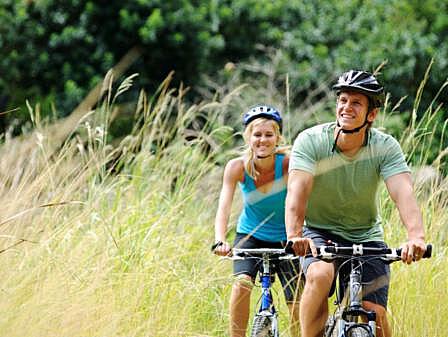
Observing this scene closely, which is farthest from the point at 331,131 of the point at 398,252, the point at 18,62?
the point at 18,62

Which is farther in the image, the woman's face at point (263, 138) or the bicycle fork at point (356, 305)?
the woman's face at point (263, 138)

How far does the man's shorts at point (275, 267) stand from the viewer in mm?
5992

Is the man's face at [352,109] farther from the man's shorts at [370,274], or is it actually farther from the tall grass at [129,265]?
the tall grass at [129,265]

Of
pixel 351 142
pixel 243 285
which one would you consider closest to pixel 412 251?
pixel 351 142

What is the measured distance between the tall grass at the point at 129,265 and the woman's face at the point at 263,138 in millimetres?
764

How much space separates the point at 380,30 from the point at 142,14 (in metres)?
3.48

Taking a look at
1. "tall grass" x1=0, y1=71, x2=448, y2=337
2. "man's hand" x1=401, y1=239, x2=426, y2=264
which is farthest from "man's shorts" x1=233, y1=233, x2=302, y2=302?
"man's hand" x1=401, y1=239, x2=426, y2=264

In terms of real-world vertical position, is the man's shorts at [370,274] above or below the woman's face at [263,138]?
below

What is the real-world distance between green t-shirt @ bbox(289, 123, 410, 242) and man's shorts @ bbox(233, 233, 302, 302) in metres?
0.64

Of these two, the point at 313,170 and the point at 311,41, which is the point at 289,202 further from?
the point at 311,41

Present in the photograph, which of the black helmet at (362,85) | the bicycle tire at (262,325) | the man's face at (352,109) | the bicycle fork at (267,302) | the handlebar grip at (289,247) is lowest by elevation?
the bicycle tire at (262,325)

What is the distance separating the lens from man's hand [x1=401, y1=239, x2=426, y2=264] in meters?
4.61

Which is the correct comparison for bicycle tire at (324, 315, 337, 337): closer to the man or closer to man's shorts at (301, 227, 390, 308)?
the man

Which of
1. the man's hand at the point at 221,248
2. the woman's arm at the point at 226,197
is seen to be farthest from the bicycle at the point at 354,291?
the woman's arm at the point at 226,197
